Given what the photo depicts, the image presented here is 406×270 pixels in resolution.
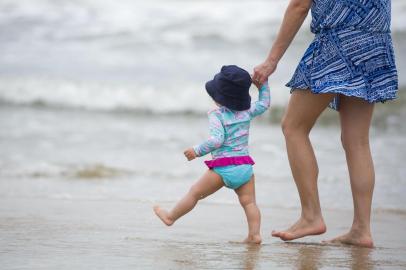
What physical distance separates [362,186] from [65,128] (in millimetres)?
6887

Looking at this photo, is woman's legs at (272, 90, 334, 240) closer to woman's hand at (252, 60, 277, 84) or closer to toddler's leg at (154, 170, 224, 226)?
woman's hand at (252, 60, 277, 84)

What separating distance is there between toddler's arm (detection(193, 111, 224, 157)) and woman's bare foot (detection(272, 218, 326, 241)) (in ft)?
2.02

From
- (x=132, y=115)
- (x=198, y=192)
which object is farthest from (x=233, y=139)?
(x=132, y=115)

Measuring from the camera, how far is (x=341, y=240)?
4414mm

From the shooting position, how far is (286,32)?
4.18 meters

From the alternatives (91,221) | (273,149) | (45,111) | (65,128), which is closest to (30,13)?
(45,111)

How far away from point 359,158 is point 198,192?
878 mm

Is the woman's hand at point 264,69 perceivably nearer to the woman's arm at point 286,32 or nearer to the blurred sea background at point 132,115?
the woman's arm at point 286,32

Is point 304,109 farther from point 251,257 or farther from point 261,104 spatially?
point 251,257

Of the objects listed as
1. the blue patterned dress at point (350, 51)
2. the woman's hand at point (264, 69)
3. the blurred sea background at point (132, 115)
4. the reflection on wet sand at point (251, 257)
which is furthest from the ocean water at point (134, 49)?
the reflection on wet sand at point (251, 257)

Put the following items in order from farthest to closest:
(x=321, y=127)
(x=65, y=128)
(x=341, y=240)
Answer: (x=321, y=127) → (x=65, y=128) → (x=341, y=240)

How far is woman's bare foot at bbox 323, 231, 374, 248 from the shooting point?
4.31m

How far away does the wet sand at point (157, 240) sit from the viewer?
3.52 m

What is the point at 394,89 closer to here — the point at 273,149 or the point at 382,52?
the point at 382,52
